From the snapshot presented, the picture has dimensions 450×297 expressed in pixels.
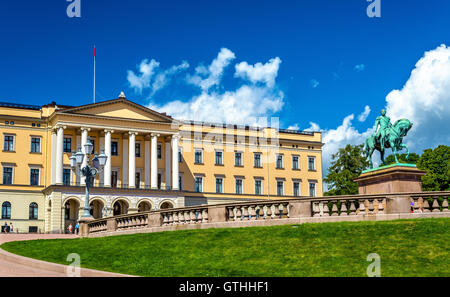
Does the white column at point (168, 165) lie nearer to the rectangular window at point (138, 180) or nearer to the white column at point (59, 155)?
the rectangular window at point (138, 180)

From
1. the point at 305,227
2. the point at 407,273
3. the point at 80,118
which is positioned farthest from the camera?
the point at 80,118

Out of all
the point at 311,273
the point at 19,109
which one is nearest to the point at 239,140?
the point at 19,109

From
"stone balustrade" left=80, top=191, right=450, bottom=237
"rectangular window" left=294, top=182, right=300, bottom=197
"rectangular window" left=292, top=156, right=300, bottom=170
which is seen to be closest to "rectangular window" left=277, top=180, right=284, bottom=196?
"rectangular window" left=294, top=182, right=300, bottom=197

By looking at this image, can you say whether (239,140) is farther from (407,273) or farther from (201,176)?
(407,273)

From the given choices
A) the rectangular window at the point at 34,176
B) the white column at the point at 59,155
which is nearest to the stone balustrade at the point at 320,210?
the white column at the point at 59,155

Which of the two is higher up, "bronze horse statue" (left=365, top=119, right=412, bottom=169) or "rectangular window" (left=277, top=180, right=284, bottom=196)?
"rectangular window" (left=277, top=180, right=284, bottom=196)

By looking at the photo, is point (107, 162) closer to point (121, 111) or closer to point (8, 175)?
point (121, 111)

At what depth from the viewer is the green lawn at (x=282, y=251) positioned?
712 inches

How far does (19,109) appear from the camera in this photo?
74.9 m

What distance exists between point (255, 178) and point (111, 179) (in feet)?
71.0

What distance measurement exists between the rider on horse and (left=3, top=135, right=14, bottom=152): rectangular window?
51.4 metres

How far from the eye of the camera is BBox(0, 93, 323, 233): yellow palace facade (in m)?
72.8

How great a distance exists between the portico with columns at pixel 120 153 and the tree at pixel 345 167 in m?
22.2

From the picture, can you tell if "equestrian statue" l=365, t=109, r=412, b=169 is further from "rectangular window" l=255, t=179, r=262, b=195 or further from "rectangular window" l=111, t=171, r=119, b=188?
"rectangular window" l=255, t=179, r=262, b=195
